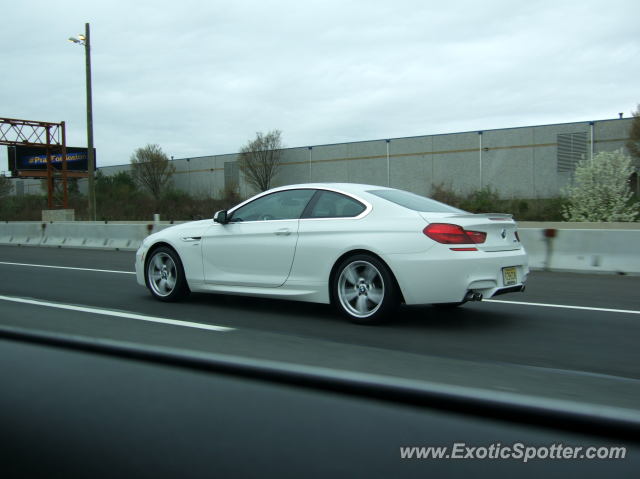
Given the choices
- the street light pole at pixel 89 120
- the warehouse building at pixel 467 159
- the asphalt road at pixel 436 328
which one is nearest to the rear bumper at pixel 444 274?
the asphalt road at pixel 436 328

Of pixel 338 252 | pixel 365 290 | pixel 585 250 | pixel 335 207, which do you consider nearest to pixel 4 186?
pixel 585 250

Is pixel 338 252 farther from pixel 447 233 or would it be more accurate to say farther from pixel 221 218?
pixel 221 218

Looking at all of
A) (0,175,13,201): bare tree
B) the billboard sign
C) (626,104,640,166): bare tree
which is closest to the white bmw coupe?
(626,104,640,166): bare tree

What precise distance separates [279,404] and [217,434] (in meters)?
0.12

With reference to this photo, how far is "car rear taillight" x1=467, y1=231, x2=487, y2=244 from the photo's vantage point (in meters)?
5.83

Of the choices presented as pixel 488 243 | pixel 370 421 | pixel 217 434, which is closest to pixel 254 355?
pixel 217 434

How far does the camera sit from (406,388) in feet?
3.55

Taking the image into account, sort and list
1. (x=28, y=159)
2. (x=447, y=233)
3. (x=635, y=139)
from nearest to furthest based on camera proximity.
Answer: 1. (x=447, y=233)
2. (x=635, y=139)
3. (x=28, y=159)

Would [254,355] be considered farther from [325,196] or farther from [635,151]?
[635,151]

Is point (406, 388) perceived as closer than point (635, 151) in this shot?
Yes

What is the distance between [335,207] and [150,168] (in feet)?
208

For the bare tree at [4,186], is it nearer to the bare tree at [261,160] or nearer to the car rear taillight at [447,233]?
the bare tree at [261,160]

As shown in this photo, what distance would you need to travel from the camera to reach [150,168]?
66750 mm

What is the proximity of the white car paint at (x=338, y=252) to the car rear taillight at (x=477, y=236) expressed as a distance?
45mm
